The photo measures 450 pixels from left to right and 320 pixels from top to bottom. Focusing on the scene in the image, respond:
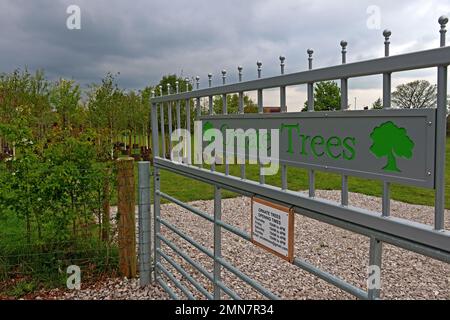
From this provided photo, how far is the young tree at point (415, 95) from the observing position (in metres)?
1.28

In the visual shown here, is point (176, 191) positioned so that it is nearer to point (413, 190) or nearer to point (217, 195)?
point (413, 190)

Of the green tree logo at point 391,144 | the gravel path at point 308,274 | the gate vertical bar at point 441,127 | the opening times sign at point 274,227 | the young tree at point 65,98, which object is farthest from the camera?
the young tree at point 65,98

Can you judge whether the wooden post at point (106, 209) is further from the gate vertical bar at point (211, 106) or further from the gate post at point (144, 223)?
the gate vertical bar at point (211, 106)

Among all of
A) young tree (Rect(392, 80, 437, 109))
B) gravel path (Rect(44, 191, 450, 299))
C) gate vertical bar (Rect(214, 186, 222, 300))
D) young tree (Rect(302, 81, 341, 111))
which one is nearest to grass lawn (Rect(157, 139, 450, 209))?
gravel path (Rect(44, 191, 450, 299))

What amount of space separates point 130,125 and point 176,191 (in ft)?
27.9

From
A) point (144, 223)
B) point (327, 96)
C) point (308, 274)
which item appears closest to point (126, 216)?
point (144, 223)

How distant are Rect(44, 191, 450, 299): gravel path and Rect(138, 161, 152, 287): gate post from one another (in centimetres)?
17

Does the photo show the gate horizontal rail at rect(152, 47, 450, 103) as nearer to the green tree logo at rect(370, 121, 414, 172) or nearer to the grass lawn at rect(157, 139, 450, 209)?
the green tree logo at rect(370, 121, 414, 172)

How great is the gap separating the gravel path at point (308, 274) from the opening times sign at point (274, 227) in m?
1.79

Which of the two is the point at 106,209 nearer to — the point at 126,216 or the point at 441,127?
the point at 126,216

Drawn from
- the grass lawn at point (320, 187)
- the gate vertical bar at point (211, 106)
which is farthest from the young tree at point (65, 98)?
the gate vertical bar at point (211, 106)
